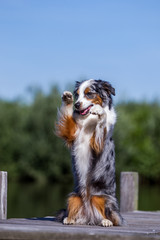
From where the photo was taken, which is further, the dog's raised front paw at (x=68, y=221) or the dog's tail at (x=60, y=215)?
the dog's tail at (x=60, y=215)

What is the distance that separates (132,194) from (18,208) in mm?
17239

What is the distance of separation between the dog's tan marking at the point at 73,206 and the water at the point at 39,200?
13.8 metres

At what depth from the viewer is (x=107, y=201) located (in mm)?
5578

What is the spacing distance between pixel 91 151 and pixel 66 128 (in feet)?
1.31

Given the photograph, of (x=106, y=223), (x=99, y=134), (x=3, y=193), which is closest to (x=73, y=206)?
(x=106, y=223)

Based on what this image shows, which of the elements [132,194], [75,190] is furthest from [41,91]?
[75,190]

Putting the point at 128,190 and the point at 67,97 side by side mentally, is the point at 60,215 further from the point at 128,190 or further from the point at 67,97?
the point at 128,190

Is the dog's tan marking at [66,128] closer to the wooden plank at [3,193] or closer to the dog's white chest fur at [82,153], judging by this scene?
the dog's white chest fur at [82,153]

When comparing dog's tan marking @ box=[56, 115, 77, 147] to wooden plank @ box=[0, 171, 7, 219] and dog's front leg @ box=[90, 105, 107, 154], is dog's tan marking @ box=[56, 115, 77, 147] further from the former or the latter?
wooden plank @ box=[0, 171, 7, 219]

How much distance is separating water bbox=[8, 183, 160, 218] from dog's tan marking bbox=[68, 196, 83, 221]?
13.8m

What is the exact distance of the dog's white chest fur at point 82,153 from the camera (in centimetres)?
565

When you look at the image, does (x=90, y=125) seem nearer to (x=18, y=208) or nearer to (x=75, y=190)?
(x=75, y=190)

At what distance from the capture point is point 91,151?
5648 millimetres

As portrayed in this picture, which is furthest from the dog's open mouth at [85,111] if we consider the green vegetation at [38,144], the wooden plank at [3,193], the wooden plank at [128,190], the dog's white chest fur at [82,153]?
the green vegetation at [38,144]
